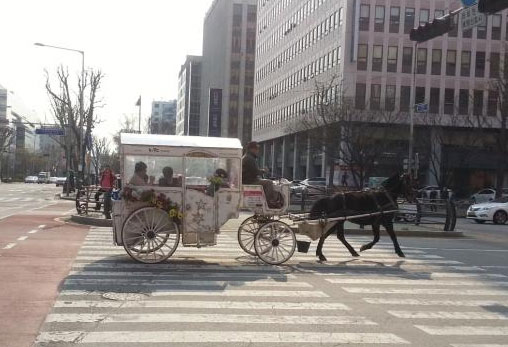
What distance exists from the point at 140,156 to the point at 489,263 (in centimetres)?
782

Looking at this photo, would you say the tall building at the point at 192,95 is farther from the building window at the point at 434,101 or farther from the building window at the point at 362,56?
the building window at the point at 434,101

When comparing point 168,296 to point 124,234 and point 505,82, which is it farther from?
point 505,82

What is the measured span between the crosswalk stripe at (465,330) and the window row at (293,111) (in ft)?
164

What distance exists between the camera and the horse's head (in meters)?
13.6

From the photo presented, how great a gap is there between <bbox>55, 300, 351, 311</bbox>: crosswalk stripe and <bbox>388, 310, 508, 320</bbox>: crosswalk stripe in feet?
2.35

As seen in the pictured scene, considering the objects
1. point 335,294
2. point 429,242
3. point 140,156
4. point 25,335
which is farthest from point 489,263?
point 25,335

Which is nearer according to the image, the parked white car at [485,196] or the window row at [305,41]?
the parked white car at [485,196]

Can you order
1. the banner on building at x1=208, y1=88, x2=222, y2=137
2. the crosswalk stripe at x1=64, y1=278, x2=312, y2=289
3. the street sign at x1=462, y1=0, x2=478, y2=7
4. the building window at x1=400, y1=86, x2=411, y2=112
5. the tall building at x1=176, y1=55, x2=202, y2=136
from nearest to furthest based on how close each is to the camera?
A: the crosswalk stripe at x1=64, y1=278, x2=312, y2=289 → the street sign at x1=462, y1=0, x2=478, y2=7 → the building window at x1=400, y1=86, x2=411, y2=112 → the banner on building at x1=208, y1=88, x2=222, y2=137 → the tall building at x1=176, y1=55, x2=202, y2=136

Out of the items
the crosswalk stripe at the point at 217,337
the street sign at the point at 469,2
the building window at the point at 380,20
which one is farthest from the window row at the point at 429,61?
the crosswalk stripe at the point at 217,337

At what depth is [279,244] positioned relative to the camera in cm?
1208

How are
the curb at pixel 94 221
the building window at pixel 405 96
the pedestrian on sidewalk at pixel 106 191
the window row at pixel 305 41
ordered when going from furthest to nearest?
the window row at pixel 305 41 → the building window at pixel 405 96 → the pedestrian on sidewalk at pixel 106 191 → the curb at pixel 94 221

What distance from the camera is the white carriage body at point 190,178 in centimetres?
1155

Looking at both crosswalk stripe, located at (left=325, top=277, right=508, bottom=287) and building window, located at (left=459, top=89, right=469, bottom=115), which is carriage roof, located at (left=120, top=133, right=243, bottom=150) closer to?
crosswalk stripe, located at (left=325, top=277, right=508, bottom=287)

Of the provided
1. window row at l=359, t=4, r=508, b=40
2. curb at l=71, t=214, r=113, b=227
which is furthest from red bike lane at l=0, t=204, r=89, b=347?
window row at l=359, t=4, r=508, b=40
